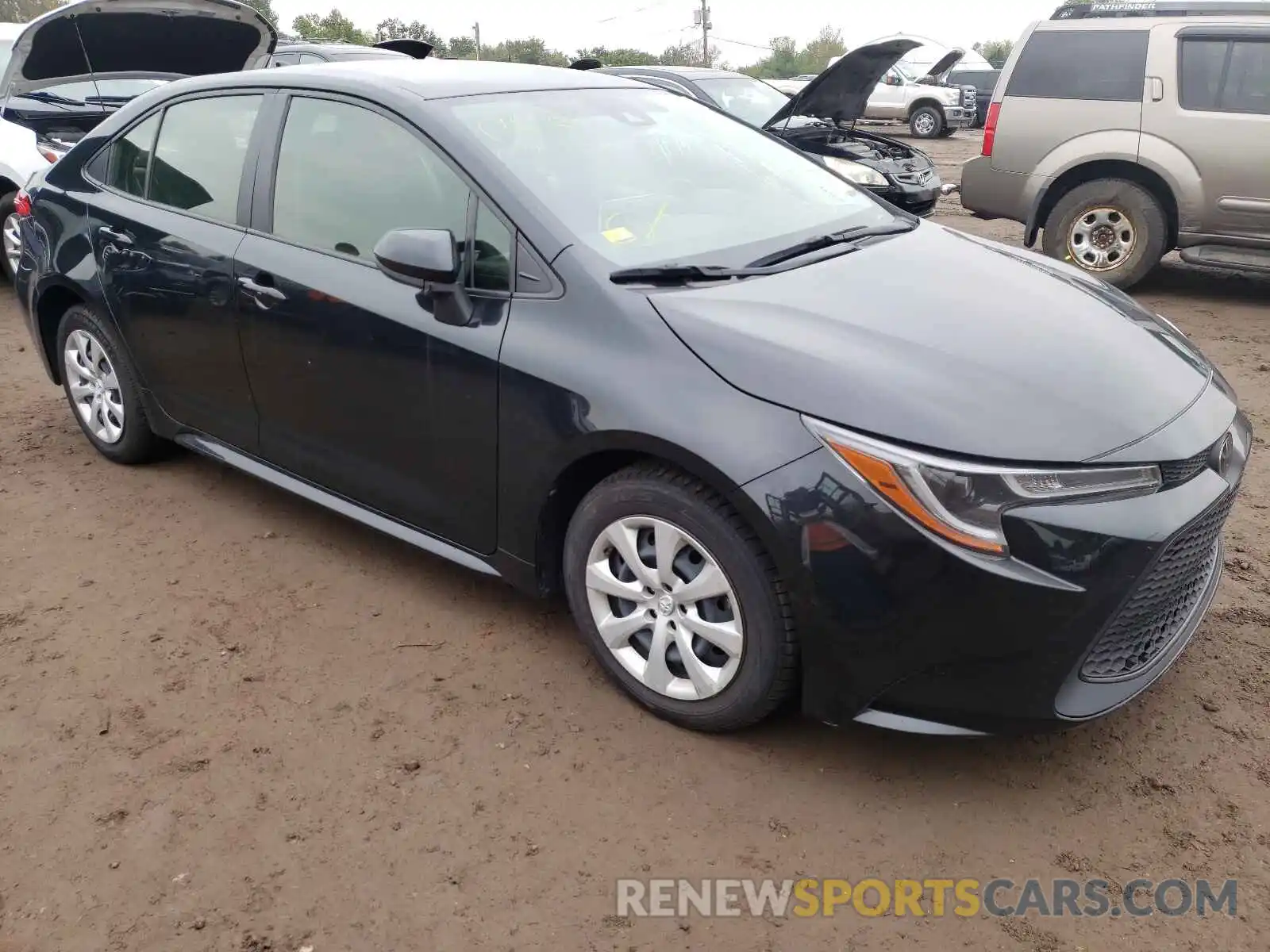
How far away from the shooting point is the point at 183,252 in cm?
359

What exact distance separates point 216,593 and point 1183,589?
2.92 metres

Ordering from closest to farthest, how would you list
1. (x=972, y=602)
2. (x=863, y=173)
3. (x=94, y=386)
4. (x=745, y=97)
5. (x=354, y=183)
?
1. (x=972, y=602)
2. (x=354, y=183)
3. (x=94, y=386)
4. (x=863, y=173)
5. (x=745, y=97)

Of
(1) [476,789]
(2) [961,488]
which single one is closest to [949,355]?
(2) [961,488]

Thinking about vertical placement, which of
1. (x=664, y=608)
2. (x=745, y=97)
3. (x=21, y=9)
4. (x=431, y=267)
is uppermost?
(x=21, y=9)

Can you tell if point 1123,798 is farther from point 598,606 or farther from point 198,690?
point 198,690

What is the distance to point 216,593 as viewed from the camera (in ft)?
11.3

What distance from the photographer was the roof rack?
6.84 meters

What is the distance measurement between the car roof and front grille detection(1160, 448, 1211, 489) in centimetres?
219

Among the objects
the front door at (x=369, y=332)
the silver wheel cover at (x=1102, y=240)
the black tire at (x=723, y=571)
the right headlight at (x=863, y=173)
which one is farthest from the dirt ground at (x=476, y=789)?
the right headlight at (x=863, y=173)

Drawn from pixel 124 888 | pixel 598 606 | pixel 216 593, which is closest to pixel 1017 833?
pixel 598 606

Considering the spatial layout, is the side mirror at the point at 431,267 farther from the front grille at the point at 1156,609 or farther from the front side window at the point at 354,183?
the front grille at the point at 1156,609

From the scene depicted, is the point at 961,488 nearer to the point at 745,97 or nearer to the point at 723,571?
the point at 723,571

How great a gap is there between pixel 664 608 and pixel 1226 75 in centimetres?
641

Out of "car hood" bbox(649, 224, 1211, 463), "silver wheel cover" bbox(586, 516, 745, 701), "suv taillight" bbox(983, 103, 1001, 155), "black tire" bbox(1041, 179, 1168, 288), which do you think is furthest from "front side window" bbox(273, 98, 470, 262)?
"suv taillight" bbox(983, 103, 1001, 155)
